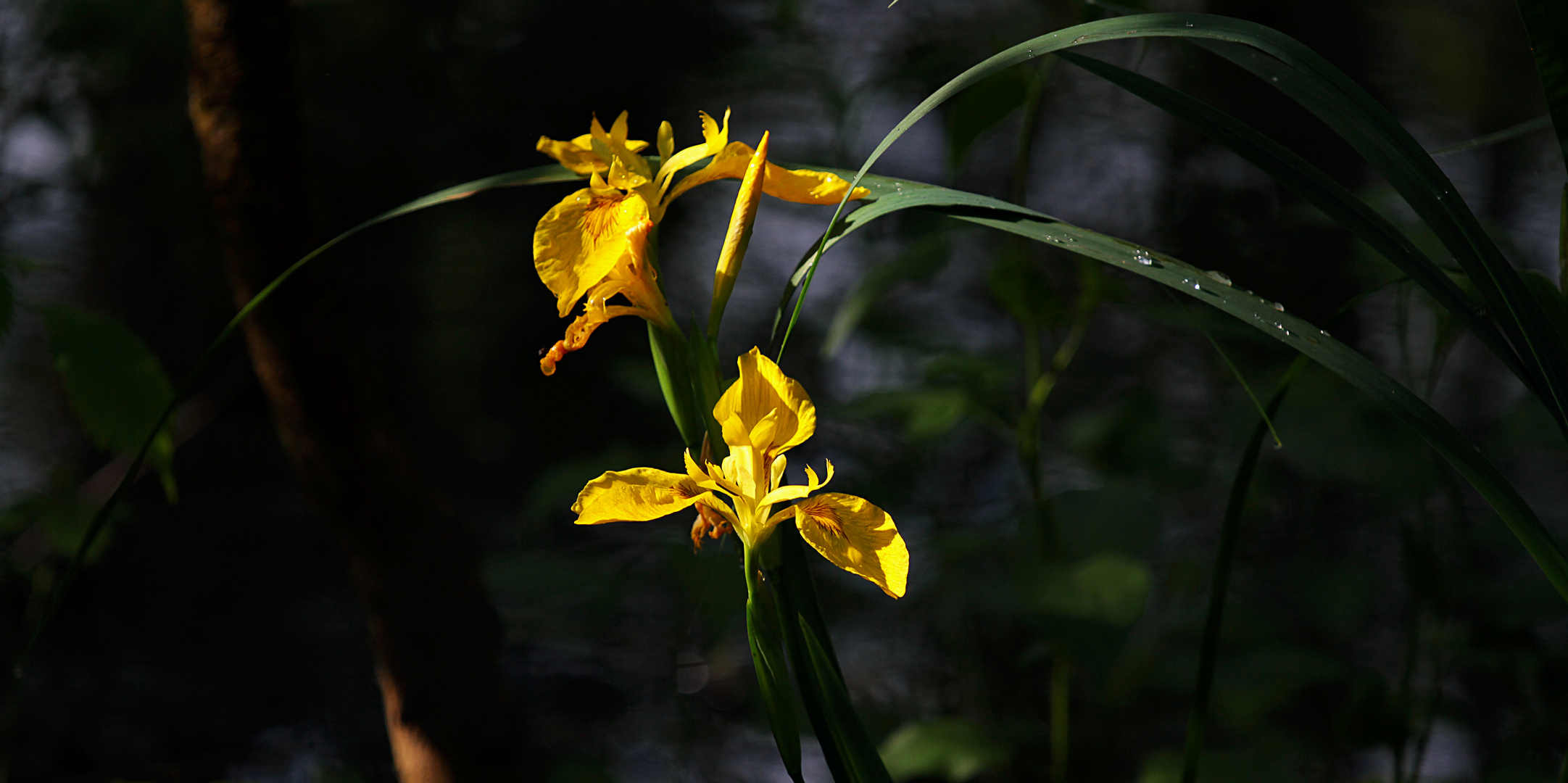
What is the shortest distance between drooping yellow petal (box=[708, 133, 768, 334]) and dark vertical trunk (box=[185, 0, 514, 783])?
1.15 ft

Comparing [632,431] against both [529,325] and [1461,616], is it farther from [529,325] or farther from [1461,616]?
[1461,616]

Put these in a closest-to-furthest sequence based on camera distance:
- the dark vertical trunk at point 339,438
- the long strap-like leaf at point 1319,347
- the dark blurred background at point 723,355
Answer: the long strap-like leaf at point 1319,347 < the dark vertical trunk at point 339,438 < the dark blurred background at point 723,355

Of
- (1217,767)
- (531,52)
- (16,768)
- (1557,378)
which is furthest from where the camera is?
(531,52)

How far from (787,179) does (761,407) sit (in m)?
0.07

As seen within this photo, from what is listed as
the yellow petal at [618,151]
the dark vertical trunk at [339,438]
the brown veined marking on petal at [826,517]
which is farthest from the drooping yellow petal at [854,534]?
the dark vertical trunk at [339,438]

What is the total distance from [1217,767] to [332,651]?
0.74m

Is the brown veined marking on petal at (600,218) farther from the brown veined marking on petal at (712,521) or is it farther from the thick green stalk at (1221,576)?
the thick green stalk at (1221,576)

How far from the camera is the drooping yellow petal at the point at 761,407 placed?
178 mm

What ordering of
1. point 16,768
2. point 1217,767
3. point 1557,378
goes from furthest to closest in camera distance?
1. point 16,768
2. point 1217,767
3. point 1557,378

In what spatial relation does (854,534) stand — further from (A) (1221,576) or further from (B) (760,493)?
(A) (1221,576)

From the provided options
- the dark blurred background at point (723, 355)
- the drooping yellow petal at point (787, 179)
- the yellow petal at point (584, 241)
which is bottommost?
the dark blurred background at point (723, 355)

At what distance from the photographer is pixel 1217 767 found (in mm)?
479

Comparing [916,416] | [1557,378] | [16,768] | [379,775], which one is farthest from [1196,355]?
[16,768]

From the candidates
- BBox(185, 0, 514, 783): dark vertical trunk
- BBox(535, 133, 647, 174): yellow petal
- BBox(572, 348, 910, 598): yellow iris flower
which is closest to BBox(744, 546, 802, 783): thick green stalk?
BBox(572, 348, 910, 598): yellow iris flower
